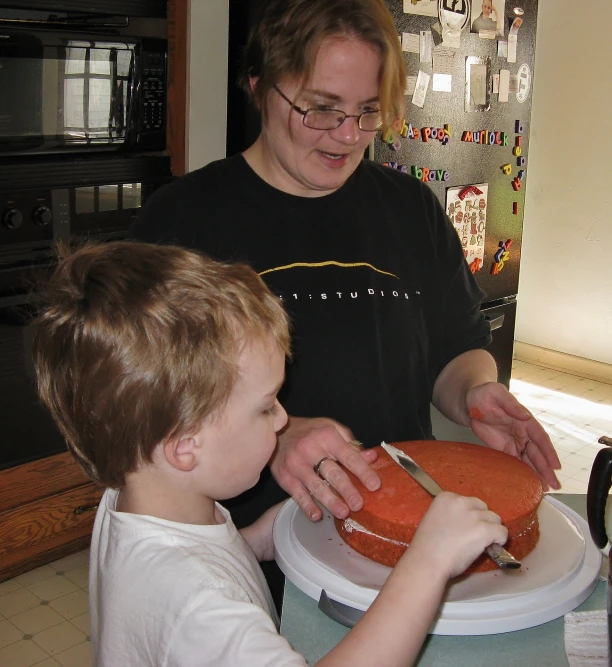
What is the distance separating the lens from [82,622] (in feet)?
6.99

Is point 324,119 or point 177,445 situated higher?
point 324,119

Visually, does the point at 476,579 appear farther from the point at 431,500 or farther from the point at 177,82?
the point at 177,82

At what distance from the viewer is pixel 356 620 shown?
87 cm

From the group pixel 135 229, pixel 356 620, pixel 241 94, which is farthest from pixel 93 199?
pixel 356 620

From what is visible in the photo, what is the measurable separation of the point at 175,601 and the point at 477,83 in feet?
7.71

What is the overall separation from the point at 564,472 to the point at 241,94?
179 cm

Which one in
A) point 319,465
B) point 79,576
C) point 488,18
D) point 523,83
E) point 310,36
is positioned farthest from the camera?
point 523,83

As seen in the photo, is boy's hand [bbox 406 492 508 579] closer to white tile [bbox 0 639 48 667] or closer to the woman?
the woman

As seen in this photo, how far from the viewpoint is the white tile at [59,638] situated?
2041 mm

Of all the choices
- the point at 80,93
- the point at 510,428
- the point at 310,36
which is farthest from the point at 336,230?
the point at 80,93

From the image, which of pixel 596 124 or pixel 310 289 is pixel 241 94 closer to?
pixel 310 289

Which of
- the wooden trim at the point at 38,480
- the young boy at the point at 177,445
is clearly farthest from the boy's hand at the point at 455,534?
the wooden trim at the point at 38,480

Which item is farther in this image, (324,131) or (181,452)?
(324,131)

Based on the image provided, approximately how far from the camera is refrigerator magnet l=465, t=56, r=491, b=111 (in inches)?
107
